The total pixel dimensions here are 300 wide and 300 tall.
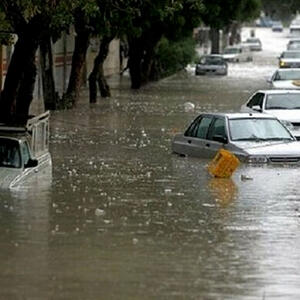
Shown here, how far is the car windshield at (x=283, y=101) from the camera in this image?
1283 inches

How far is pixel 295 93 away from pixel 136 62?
27.9 metres

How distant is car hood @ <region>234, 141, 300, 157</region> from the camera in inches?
992

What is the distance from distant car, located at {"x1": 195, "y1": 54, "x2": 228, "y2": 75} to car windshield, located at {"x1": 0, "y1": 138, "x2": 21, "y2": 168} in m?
56.0

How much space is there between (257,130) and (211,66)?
165ft

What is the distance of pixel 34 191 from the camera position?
20.6 metres

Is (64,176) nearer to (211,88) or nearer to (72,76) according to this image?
(72,76)

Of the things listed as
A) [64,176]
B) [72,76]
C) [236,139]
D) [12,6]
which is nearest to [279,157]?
[236,139]

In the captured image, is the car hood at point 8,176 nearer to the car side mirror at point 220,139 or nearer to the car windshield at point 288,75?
the car side mirror at point 220,139

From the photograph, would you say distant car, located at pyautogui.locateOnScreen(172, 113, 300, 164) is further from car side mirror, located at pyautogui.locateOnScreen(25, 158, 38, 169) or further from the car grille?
car side mirror, located at pyautogui.locateOnScreen(25, 158, 38, 169)

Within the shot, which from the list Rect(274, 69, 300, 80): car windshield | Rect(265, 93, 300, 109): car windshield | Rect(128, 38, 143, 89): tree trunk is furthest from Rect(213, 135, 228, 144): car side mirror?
Rect(128, 38, 143, 89): tree trunk

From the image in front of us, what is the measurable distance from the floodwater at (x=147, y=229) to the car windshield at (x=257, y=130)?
125 cm

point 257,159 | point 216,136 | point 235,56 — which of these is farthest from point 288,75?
point 235,56

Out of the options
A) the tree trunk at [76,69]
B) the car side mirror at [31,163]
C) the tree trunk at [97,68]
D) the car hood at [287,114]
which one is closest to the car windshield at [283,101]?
the car hood at [287,114]

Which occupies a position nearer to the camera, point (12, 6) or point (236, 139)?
point (12, 6)
